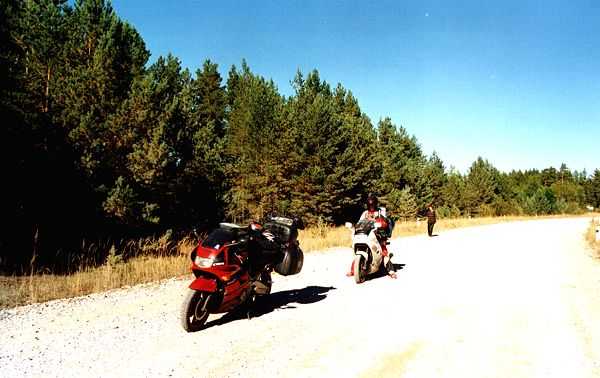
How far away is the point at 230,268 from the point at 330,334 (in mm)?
1721

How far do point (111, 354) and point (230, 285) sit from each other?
177 centimetres

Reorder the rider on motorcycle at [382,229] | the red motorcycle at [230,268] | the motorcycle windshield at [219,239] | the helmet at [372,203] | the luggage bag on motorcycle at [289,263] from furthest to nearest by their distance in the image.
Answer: the helmet at [372,203] < the rider on motorcycle at [382,229] < the luggage bag on motorcycle at [289,263] < the motorcycle windshield at [219,239] < the red motorcycle at [230,268]

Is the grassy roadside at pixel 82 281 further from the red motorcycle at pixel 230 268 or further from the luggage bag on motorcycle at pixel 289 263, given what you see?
the luggage bag on motorcycle at pixel 289 263

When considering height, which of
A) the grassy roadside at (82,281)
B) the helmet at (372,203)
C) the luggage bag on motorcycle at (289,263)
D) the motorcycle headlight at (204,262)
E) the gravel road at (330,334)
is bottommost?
the gravel road at (330,334)

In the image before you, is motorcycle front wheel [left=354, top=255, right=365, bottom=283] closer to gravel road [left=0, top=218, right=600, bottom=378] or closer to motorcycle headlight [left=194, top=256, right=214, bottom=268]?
gravel road [left=0, top=218, right=600, bottom=378]

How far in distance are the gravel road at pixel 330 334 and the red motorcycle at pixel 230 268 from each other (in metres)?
0.34

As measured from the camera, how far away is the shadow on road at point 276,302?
20.8ft

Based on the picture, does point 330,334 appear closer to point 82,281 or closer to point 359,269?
point 359,269

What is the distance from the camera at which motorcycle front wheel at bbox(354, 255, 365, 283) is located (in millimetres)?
9133

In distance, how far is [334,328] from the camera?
5.79 metres

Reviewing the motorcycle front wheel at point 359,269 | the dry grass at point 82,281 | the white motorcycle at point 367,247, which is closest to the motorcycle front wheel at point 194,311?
the dry grass at point 82,281

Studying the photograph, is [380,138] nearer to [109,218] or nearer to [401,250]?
[401,250]

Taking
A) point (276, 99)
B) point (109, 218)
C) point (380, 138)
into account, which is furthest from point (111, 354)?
point (380, 138)

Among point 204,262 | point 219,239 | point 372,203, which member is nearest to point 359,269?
point 372,203
